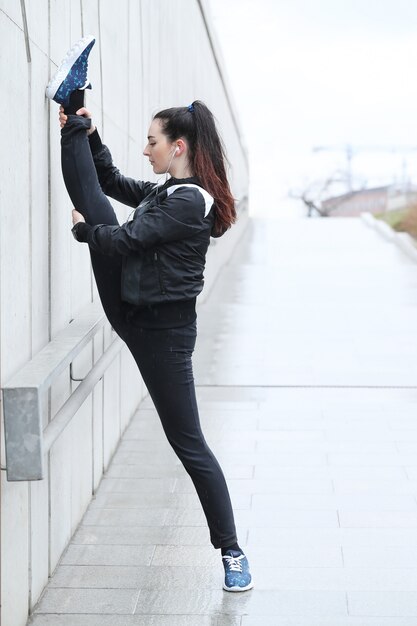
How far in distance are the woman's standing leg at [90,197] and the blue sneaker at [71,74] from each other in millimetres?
87

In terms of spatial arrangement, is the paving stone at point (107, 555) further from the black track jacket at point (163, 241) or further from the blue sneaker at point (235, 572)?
the black track jacket at point (163, 241)

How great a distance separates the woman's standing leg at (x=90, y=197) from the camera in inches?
146

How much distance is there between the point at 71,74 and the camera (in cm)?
369

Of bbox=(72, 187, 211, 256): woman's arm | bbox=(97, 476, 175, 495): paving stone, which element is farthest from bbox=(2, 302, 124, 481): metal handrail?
bbox=(97, 476, 175, 495): paving stone

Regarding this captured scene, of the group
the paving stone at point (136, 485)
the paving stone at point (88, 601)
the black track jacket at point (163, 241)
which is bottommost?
the paving stone at point (136, 485)

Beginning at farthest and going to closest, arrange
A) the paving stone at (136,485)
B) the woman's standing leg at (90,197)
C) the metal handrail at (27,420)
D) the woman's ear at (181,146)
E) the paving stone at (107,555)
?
the paving stone at (136,485), the paving stone at (107,555), the woman's ear at (181,146), the woman's standing leg at (90,197), the metal handrail at (27,420)

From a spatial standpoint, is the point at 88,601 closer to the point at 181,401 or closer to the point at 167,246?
the point at 181,401

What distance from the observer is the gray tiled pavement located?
3.90 metres

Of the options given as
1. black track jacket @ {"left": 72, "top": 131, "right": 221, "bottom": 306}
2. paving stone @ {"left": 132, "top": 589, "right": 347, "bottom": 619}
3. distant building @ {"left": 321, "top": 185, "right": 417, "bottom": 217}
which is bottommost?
distant building @ {"left": 321, "top": 185, "right": 417, "bottom": 217}

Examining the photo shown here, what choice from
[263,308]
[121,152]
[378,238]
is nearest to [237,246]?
[378,238]

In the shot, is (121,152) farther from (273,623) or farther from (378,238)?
(378,238)

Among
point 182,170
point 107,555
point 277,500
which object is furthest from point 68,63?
point 277,500

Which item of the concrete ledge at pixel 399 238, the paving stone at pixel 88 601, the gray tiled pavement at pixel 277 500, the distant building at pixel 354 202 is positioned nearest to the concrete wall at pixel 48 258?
the paving stone at pixel 88 601

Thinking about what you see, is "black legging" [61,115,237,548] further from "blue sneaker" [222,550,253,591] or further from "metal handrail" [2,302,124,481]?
"metal handrail" [2,302,124,481]
